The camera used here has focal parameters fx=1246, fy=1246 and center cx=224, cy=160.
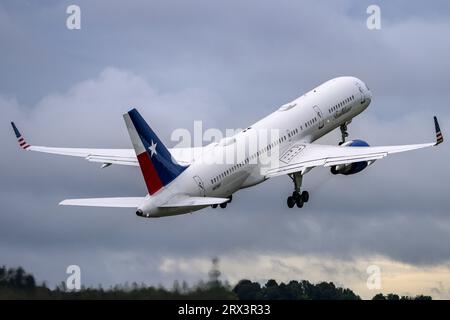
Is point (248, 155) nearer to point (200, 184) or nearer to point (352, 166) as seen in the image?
point (200, 184)

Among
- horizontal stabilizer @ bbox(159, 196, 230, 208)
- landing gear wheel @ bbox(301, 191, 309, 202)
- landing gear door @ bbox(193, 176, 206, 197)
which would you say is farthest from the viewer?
landing gear wheel @ bbox(301, 191, 309, 202)

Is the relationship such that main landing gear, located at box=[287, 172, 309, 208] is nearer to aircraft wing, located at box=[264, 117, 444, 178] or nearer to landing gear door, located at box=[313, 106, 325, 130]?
aircraft wing, located at box=[264, 117, 444, 178]

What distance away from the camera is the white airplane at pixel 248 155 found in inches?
3034

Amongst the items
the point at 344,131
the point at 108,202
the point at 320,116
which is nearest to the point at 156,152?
the point at 108,202

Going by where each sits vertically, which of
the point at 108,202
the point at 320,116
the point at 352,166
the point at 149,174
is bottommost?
the point at 108,202

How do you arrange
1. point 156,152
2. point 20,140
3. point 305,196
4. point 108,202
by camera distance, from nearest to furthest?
point 108,202
point 156,152
point 305,196
point 20,140

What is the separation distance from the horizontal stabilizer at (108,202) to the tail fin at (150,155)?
1192 mm

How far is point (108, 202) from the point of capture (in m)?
76.7

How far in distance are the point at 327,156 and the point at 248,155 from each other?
6598 millimetres

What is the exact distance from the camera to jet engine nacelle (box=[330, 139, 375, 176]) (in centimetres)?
9188

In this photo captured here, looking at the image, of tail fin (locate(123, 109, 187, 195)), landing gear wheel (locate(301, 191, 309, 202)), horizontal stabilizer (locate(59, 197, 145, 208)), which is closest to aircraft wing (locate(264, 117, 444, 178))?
landing gear wheel (locate(301, 191, 309, 202))

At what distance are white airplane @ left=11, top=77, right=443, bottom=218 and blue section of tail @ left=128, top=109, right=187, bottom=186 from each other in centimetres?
6

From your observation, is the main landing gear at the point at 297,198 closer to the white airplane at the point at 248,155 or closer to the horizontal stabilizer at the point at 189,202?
the white airplane at the point at 248,155
